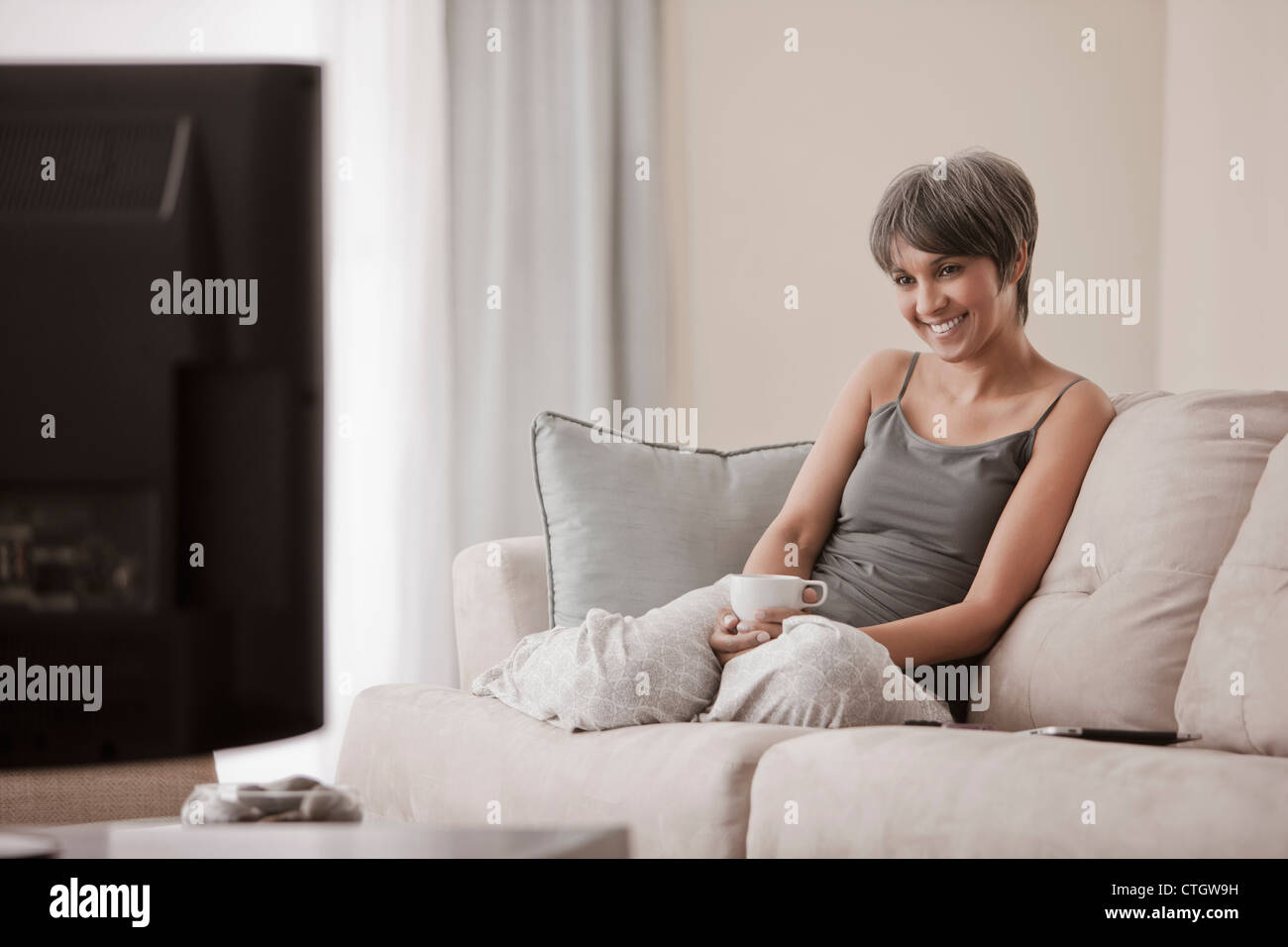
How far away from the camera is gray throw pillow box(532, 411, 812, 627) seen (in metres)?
1.72

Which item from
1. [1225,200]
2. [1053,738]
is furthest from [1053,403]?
[1225,200]

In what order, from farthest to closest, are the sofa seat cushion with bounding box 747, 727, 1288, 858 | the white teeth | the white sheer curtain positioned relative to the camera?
1. the white sheer curtain
2. the white teeth
3. the sofa seat cushion with bounding box 747, 727, 1288, 858

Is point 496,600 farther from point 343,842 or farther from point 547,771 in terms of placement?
point 343,842

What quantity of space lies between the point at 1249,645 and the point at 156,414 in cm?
104

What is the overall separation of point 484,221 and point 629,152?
401 mm

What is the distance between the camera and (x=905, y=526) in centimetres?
164

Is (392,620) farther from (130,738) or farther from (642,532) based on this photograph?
(130,738)

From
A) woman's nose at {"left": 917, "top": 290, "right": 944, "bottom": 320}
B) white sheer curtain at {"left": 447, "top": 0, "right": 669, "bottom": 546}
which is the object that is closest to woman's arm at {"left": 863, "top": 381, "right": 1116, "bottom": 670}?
woman's nose at {"left": 917, "top": 290, "right": 944, "bottom": 320}

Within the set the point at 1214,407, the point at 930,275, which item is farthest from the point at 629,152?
the point at 1214,407

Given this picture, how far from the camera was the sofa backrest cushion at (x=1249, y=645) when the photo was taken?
1.13 m

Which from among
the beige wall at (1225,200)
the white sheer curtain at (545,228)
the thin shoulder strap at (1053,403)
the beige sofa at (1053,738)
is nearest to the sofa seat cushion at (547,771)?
the beige sofa at (1053,738)

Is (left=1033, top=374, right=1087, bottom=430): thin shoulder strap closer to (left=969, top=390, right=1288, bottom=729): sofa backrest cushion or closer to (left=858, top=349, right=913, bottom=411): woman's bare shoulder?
(left=969, top=390, right=1288, bottom=729): sofa backrest cushion

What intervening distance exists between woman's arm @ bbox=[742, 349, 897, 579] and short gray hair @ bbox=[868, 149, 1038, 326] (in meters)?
0.21
